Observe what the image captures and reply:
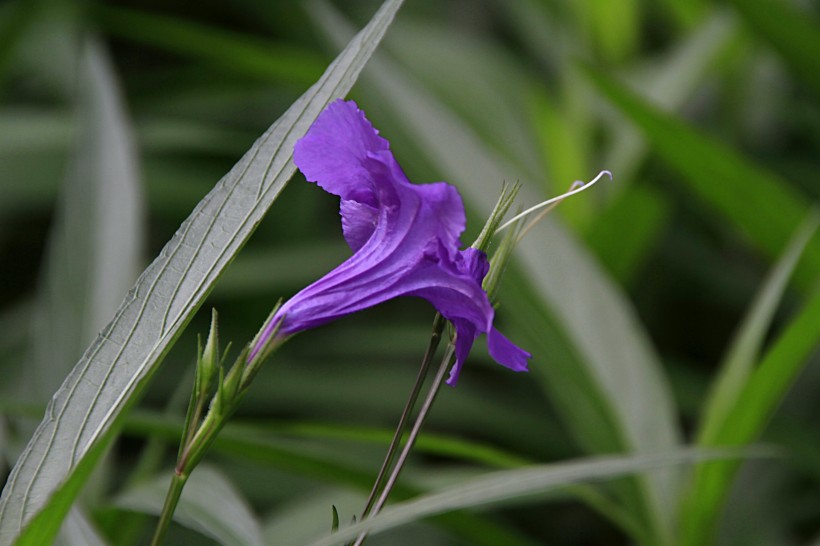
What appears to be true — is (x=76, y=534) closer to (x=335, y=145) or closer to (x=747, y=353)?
(x=335, y=145)

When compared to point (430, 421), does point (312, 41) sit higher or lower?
higher

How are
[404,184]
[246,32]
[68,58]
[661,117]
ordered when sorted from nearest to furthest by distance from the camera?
[404,184] → [661,117] → [68,58] → [246,32]

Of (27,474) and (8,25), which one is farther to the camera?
(8,25)

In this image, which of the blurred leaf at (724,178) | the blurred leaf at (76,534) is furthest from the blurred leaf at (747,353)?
the blurred leaf at (76,534)

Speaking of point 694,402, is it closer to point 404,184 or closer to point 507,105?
point 507,105

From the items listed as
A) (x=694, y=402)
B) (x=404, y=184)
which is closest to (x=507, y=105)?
(x=694, y=402)

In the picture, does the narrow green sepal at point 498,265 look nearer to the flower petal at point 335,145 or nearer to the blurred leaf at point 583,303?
the flower petal at point 335,145

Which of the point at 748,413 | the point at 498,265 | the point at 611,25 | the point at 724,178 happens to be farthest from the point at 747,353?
the point at 611,25
